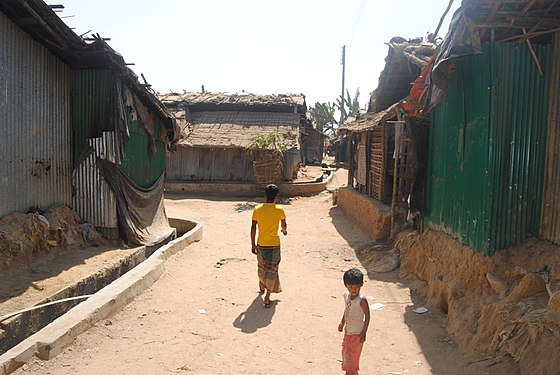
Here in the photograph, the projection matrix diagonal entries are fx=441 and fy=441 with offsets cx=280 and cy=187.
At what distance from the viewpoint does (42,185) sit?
25.8ft

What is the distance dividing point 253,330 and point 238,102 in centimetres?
1812

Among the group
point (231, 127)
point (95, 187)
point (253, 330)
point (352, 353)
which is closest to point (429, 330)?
point (352, 353)

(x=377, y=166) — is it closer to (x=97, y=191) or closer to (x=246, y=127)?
(x=97, y=191)

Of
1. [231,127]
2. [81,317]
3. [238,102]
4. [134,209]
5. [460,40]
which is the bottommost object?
[81,317]

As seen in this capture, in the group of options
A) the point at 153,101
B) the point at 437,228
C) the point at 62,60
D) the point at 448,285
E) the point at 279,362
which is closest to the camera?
the point at 279,362

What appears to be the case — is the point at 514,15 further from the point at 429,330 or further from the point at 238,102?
the point at 238,102

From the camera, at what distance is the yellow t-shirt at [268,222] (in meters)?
6.09

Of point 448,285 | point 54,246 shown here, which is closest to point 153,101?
point 54,246

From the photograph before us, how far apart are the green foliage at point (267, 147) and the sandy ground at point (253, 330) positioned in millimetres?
9439

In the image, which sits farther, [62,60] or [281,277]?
[62,60]

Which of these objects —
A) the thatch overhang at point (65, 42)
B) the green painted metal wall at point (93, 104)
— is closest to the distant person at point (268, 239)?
the green painted metal wall at point (93, 104)

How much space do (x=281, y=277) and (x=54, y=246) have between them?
3.91 meters

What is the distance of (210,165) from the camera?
20047 millimetres

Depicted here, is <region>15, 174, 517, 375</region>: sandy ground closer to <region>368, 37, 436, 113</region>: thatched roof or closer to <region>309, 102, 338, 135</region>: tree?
<region>368, 37, 436, 113</region>: thatched roof
